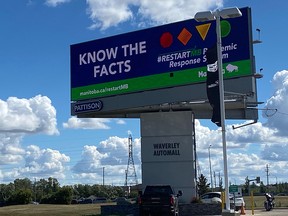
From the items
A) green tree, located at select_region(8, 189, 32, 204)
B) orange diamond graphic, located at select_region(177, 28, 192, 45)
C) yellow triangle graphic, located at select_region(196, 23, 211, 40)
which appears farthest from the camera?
green tree, located at select_region(8, 189, 32, 204)

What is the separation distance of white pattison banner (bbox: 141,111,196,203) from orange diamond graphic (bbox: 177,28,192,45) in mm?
4390

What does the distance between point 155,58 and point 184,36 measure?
2.29 metres

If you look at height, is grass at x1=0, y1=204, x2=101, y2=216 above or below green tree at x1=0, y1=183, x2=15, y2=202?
above

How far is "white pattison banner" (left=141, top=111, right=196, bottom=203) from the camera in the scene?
107 feet

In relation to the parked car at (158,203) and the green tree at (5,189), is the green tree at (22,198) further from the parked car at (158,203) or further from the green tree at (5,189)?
the parked car at (158,203)

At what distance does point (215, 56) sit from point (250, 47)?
7.62m

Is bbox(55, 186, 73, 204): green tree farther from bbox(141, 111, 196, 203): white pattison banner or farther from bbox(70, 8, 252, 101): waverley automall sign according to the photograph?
bbox(141, 111, 196, 203): white pattison banner

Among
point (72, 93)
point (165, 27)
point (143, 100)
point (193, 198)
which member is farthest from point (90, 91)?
point (193, 198)

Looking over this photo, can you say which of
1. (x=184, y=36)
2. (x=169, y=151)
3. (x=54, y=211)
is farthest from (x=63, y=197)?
(x=184, y=36)

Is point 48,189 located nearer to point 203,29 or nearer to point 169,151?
point 169,151

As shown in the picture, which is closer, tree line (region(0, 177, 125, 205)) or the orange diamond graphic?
the orange diamond graphic

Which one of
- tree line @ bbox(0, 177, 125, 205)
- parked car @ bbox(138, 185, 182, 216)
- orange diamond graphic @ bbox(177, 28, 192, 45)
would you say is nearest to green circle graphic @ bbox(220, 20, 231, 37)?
orange diamond graphic @ bbox(177, 28, 192, 45)

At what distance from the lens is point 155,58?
3297 centimetres

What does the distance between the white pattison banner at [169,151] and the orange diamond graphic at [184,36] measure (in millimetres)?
4390
